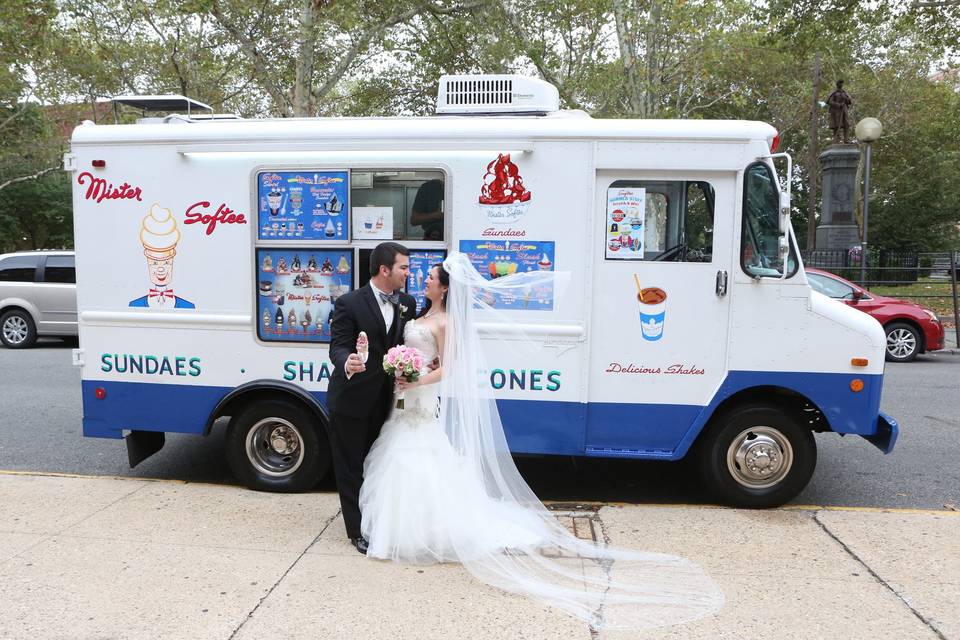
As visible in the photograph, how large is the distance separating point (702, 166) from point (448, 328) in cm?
201

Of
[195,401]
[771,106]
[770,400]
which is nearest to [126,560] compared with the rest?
[195,401]

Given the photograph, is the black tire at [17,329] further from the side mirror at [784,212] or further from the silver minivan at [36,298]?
the side mirror at [784,212]

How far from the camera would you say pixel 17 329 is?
13953mm

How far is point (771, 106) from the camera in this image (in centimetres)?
3100

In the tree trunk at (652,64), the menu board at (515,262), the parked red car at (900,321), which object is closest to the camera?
the menu board at (515,262)

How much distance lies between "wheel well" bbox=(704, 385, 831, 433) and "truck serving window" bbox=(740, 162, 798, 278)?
0.82 meters

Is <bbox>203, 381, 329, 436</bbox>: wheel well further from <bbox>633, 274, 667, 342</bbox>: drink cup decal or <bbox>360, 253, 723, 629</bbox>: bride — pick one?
<bbox>633, 274, 667, 342</bbox>: drink cup decal

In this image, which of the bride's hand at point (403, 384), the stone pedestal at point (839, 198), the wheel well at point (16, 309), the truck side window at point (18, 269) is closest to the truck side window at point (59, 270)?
the truck side window at point (18, 269)

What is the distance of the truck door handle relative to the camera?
4898 millimetres

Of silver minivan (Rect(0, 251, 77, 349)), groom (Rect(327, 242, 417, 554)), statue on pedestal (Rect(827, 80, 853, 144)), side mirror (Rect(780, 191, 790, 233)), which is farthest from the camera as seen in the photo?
statue on pedestal (Rect(827, 80, 853, 144))

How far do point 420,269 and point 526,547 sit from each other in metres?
2.00

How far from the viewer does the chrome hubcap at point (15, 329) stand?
45.7 feet

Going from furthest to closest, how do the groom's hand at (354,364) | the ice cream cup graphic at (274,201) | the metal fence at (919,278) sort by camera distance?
the metal fence at (919,278) → the ice cream cup graphic at (274,201) → the groom's hand at (354,364)

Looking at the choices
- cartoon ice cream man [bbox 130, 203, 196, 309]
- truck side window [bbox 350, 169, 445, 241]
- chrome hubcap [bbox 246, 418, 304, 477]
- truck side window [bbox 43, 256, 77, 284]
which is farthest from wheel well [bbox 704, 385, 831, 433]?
truck side window [bbox 43, 256, 77, 284]
